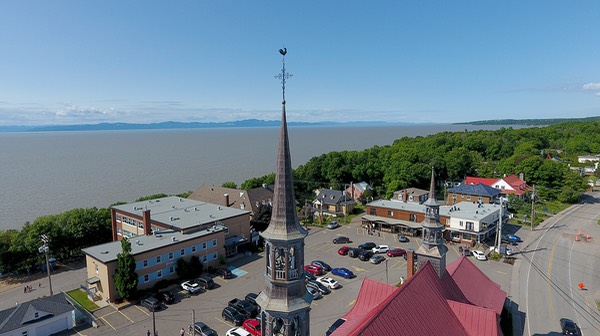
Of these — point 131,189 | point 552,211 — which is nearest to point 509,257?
point 552,211

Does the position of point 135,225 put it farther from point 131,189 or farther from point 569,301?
point 569,301

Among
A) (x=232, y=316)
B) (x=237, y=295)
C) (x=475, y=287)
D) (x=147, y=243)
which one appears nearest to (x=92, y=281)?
(x=147, y=243)

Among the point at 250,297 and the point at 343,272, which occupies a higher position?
the point at 250,297

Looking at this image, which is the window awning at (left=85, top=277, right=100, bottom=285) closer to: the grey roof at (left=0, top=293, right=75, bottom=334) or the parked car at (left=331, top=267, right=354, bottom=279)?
the grey roof at (left=0, top=293, right=75, bottom=334)

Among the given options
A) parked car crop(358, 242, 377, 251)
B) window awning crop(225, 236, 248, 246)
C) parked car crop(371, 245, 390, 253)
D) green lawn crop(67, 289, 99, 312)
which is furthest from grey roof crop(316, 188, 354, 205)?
green lawn crop(67, 289, 99, 312)

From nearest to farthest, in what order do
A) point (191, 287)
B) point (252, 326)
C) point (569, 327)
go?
point (569, 327) < point (252, 326) < point (191, 287)

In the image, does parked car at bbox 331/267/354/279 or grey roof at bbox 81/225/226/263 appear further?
parked car at bbox 331/267/354/279

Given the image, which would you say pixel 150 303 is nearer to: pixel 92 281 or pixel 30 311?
pixel 92 281
